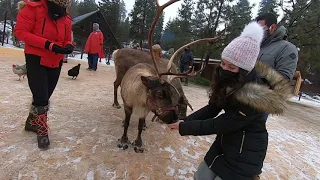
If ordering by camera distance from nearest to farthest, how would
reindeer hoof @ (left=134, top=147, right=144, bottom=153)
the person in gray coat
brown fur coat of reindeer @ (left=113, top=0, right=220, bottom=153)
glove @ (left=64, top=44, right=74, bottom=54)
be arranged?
glove @ (left=64, top=44, right=74, bottom=54) < brown fur coat of reindeer @ (left=113, top=0, right=220, bottom=153) < the person in gray coat < reindeer hoof @ (left=134, top=147, right=144, bottom=153)

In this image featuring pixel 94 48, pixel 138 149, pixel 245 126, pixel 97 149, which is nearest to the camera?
pixel 245 126

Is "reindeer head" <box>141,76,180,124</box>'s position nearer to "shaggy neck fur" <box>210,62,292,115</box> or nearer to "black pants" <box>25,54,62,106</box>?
"shaggy neck fur" <box>210,62,292,115</box>

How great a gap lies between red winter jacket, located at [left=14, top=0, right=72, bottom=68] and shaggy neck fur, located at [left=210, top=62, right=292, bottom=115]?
6.90 ft

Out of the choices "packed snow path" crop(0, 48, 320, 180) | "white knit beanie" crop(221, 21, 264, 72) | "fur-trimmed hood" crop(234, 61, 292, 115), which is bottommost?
"packed snow path" crop(0, 48, 320, 180)

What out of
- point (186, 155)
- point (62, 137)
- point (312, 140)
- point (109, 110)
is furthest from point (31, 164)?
point (312, 140)

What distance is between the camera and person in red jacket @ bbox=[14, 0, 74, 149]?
9.89ft

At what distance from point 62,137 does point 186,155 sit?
6.22 feet

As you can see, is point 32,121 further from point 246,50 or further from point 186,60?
point 186,60

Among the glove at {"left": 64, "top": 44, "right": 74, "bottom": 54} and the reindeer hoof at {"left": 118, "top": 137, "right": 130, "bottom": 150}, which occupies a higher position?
the glove at {"left": 64, "top": 44, "right": 74, "bottom": 54}

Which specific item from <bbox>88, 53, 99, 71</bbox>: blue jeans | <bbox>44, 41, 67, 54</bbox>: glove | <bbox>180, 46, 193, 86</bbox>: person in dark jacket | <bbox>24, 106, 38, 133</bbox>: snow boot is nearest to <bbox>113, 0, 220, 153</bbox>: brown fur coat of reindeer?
<bbox>44, 41, 67, 54</bbox>: glove

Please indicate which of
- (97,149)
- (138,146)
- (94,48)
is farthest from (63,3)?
(94,48)

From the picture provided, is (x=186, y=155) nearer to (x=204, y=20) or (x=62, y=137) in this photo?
(x=62, y=137)

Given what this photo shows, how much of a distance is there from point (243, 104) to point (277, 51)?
168cm

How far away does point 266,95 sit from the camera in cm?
212
